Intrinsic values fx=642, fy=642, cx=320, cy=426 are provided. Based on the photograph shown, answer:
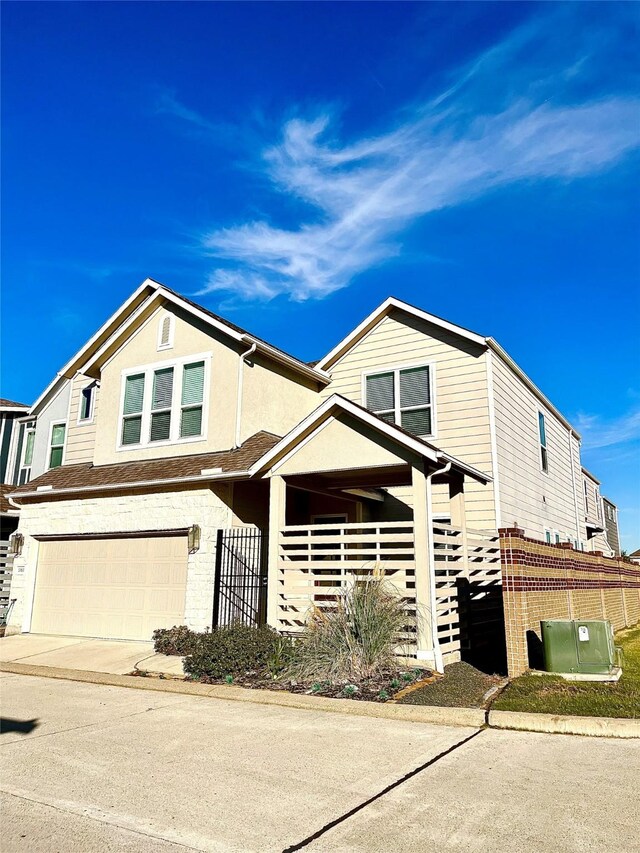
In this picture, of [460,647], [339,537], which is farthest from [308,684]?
[460,647]

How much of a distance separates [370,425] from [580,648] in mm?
4697

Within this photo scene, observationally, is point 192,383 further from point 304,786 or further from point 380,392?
point 304,786

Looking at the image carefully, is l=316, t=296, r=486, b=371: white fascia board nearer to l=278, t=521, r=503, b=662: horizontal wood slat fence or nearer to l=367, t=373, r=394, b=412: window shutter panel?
l=367, t=373, r=394, b=412: window shutter panel

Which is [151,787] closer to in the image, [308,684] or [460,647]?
[308,684]

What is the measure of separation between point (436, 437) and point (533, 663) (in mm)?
5948

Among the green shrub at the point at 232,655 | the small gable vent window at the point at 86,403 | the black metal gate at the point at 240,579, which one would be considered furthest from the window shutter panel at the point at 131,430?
the green shrub at the point at 232,655

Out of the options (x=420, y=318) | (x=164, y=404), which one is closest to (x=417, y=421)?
(x=420, y=318)

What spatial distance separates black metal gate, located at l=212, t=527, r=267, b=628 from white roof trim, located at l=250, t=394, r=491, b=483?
67.8 inches

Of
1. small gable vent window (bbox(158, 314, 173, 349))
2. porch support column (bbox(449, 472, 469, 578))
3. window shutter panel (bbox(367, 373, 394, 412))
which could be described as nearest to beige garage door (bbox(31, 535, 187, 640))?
small gable vent window (bbox(158, 314, 173, 349))

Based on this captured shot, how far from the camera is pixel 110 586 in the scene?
14297 mm

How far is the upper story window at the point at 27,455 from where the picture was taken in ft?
82.6

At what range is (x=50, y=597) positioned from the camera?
15172 mm

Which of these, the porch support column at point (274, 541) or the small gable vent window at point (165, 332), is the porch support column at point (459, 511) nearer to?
the porch support column at point (274, 541)

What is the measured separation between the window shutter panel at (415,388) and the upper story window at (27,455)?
52.1 ft
